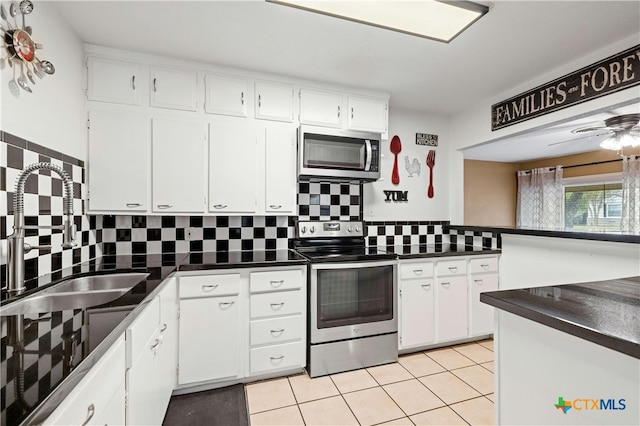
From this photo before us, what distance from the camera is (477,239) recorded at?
3.08m

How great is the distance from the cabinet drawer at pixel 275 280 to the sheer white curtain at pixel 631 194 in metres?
5.11

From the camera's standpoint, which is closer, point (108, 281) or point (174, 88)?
point (108, 281)

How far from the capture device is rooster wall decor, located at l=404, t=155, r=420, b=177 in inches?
127

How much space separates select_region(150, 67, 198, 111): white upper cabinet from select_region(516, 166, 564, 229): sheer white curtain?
5706 mm

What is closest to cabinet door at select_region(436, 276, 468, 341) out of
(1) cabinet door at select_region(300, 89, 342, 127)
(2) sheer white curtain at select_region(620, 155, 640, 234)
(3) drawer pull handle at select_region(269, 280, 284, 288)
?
(3) drawer pull handle at select_region(269, 280, 284, 288)

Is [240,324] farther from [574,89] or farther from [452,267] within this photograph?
[574,89]

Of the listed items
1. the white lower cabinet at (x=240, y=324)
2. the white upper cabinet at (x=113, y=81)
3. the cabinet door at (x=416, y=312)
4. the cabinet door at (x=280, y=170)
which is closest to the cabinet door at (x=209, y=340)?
the white lower cabinet at (x=240, y=324)

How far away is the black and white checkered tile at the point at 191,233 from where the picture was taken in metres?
2.28

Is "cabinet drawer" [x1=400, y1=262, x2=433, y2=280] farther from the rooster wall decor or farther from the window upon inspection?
the window

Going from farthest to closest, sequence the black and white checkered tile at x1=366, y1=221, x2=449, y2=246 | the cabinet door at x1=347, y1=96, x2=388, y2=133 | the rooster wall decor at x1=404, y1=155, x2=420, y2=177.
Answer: the rooster wall decor at x1=404, y1=155, x2=420, y2=177
the black and white checkered tile at x1=366, y1=221, x2=449, y2=246
the cabinet door at x1=347, y1=96, x2=388, y2=133

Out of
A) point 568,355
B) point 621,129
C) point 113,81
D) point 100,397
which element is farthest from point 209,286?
point 621,129

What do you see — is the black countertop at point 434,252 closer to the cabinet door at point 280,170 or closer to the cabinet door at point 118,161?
the cabinet door at point 280,170

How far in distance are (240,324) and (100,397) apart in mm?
1270

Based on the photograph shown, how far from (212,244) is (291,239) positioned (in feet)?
2.29
